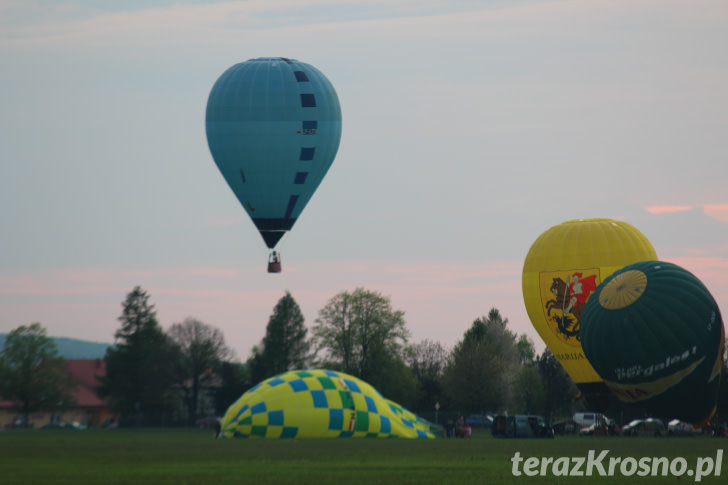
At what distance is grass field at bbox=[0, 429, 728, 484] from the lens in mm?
25062

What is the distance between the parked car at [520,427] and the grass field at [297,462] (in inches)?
461

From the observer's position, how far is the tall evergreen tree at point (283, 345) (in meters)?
103

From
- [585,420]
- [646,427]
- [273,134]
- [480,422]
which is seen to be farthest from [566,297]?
[585,420]

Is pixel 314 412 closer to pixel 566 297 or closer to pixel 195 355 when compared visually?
pixel 566 297

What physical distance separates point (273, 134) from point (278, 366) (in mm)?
54703

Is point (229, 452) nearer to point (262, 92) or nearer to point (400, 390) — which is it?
point (262, 92)

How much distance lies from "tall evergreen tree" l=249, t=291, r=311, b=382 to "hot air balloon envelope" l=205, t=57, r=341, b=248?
51635mm

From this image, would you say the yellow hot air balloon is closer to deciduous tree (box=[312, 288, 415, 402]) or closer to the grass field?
the grass field

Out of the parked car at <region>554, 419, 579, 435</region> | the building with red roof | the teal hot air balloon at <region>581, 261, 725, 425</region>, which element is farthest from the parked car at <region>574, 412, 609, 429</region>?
the building with red roof

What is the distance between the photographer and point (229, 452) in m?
36.8

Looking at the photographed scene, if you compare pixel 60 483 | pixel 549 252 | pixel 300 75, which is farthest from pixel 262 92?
pixel 60 483

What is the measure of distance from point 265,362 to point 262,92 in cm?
5519

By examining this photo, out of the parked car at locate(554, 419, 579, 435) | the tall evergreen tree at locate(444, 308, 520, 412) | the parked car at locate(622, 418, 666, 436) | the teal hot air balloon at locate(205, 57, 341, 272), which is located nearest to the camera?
the teal hot air balloon at locate(205, 57, 341, 272)

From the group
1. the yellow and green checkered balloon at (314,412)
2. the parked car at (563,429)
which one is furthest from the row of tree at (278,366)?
the yellow and green checkered balloon at (314,412)
